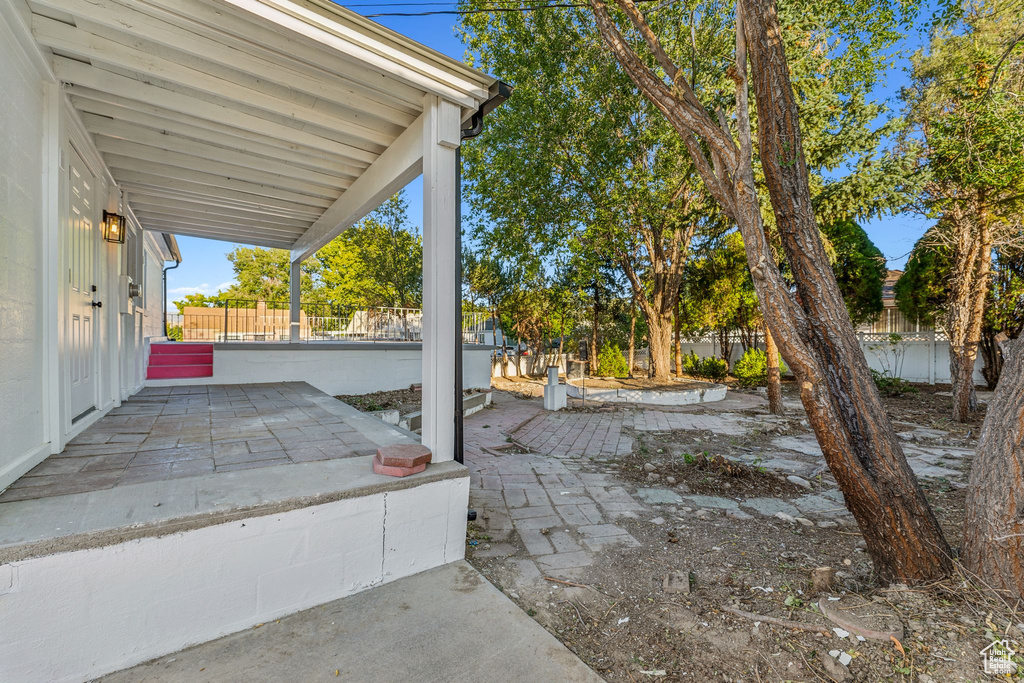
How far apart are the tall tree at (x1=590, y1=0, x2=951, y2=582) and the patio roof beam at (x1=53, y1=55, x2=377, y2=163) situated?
2465 millimetres

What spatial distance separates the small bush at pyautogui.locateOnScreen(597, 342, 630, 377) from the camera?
41.1 ft

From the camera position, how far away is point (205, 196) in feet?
15.9

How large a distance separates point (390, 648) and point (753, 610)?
1.65 m

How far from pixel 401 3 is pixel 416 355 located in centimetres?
543

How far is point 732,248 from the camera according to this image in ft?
→ 38.9

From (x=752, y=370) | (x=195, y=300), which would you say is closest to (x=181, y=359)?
(x=752, y=370)

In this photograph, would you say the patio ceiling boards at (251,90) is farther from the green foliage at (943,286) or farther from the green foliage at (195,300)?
the green foliage at (195,300)

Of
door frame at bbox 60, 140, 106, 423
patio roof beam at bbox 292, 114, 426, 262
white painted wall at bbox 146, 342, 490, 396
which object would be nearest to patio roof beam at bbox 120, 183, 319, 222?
patio roof beam at bbox 292, 114, 426, 262

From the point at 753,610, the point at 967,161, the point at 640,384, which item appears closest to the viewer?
the point at 753,610

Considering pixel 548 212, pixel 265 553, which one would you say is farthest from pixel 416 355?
pixel 265 553

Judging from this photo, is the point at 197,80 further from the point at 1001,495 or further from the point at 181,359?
the point at 181,359

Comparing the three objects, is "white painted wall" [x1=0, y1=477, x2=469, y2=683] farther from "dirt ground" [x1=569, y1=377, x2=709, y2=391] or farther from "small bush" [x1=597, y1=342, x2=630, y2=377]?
"small bush" [x1=597, y1=342, x2=630, y2=377]

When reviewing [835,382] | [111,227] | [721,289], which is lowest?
[835,382]

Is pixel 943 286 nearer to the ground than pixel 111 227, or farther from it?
farther from it
